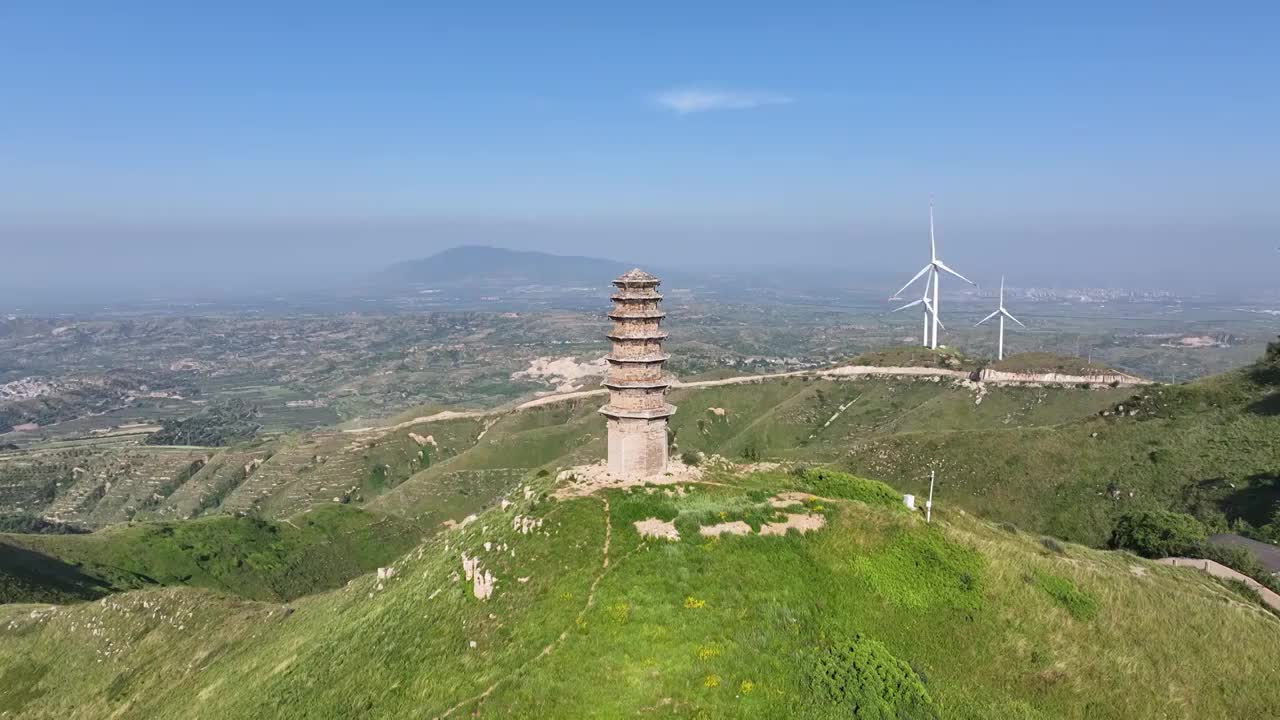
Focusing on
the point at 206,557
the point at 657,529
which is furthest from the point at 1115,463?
the point at 206,557

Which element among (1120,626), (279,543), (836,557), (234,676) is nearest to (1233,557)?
(1120,626)

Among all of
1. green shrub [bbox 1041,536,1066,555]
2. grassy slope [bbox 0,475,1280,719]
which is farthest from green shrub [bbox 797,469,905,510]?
green shrub [bbox 1041,536,1066,555]

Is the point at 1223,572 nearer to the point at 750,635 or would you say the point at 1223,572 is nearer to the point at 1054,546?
the point at 1054,546

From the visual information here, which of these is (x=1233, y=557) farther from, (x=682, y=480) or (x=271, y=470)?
(x=271, y=470)

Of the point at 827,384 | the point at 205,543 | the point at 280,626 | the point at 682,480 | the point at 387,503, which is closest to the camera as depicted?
the point at 682,480

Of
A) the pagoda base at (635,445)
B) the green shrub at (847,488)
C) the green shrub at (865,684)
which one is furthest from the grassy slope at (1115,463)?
the green shrub at (865,684)

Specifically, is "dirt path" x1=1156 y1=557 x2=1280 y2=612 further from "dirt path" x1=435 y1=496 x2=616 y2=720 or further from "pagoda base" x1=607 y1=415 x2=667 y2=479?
"dirt path" x1=435 y1=496 x2=616 y2=720

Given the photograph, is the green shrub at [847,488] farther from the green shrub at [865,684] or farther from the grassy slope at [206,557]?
the grassy slope at [206,557]
